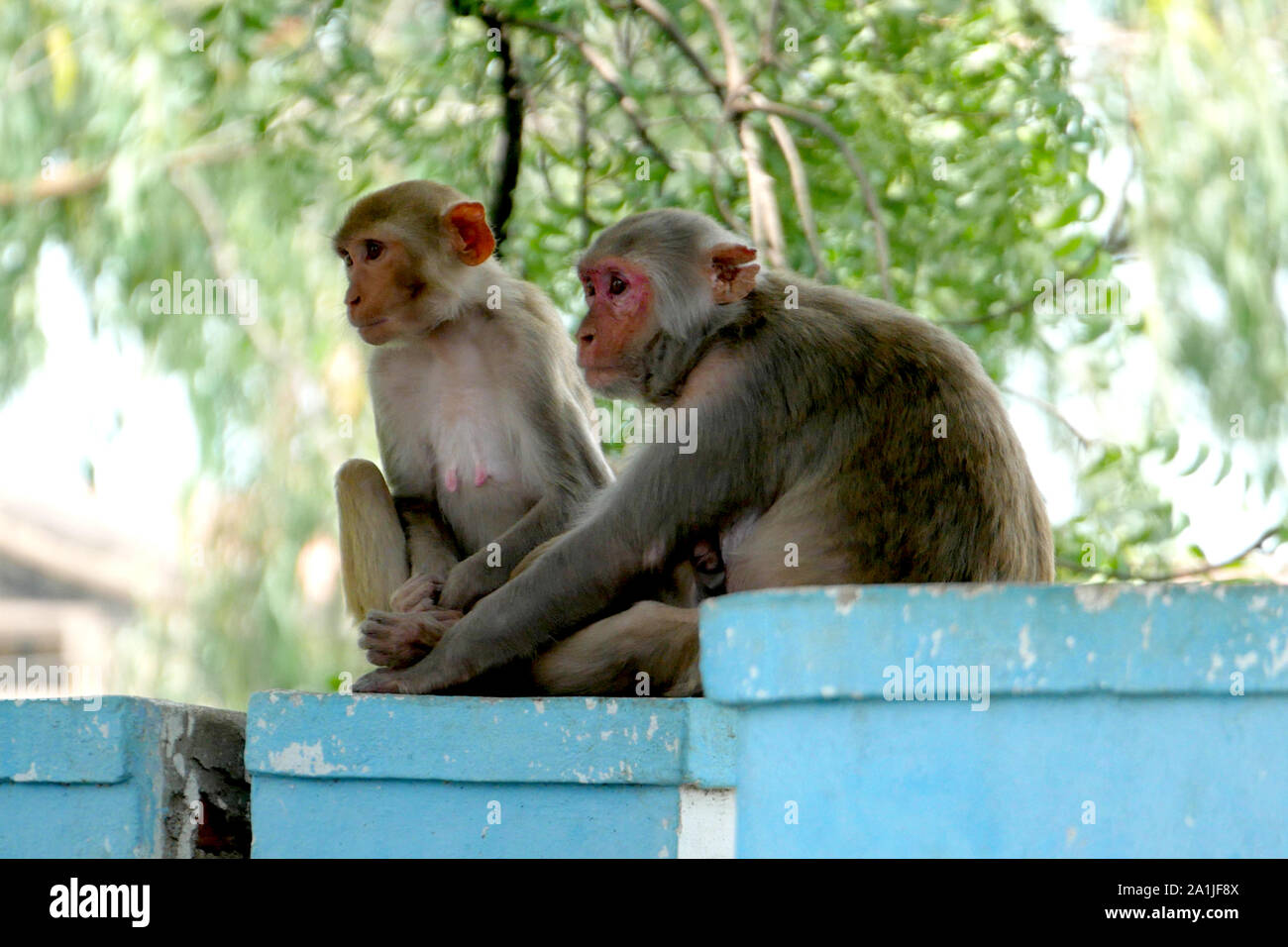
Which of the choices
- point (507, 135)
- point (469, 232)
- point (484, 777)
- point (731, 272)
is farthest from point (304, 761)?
point (507, 135)

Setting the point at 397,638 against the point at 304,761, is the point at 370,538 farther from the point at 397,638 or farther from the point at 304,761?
the point at 304,761

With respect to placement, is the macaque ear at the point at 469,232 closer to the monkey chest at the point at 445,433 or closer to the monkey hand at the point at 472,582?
the monkey chest at the point at 445,433

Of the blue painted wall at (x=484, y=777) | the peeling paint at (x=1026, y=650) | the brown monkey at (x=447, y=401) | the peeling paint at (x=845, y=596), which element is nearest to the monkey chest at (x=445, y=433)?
the brown monkey at (x=447, y=401)

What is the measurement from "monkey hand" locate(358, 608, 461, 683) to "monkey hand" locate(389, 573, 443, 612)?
0.14m

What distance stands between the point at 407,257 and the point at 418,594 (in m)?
0.86

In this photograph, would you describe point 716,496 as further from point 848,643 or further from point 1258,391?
point 1258,391

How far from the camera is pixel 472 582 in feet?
12.0

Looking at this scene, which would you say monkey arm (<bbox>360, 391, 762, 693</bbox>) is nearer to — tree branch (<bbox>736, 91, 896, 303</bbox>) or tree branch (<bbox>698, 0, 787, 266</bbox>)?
tree branch (<bbox>698, 0, 787, 266</bbox>)

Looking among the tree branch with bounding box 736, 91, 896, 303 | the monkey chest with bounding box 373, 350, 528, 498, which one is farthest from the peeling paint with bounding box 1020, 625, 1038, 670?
the tree branch with bounding box 736, 91, 896, 303

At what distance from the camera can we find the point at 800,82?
5852 mm

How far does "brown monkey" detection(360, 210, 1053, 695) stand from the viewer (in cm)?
310

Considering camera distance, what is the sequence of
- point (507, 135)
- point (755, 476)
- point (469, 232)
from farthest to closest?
point (507, 135) < point (469, 232) < point (755, 476)
